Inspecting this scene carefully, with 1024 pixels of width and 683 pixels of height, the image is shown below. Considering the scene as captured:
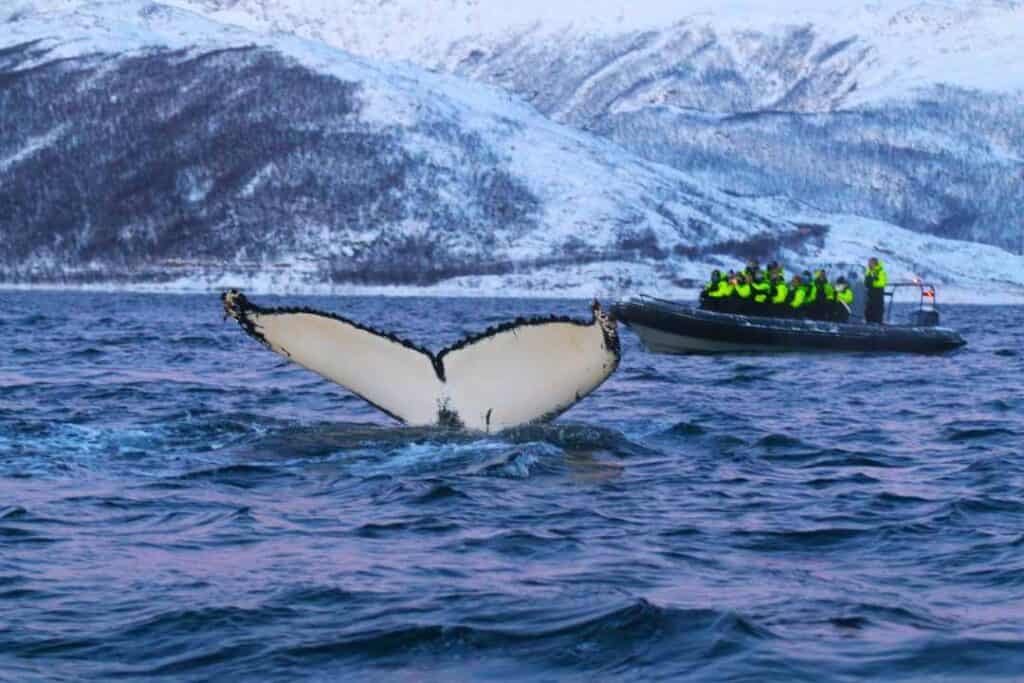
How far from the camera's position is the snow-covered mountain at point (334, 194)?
158m

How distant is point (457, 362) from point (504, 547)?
2563 millimetres

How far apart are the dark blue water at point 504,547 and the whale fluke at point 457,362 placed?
55cm

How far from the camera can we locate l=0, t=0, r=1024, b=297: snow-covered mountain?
15788cm

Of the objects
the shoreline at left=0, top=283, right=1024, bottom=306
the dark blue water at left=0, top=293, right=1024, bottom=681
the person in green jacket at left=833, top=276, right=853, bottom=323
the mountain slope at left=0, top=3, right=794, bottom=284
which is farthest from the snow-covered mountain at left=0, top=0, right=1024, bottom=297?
the dark blue water at left=0, top=293, right=1024, bottom=681

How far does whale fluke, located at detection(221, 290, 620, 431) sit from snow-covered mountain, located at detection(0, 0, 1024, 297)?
458 feet

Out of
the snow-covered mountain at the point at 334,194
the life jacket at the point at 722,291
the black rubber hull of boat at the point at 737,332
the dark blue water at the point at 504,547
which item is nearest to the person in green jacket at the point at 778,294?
the life jacket at the point at 722,291

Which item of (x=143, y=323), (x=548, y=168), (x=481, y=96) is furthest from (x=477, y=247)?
(x=143, y=323)

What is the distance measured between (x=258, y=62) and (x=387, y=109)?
20364mm

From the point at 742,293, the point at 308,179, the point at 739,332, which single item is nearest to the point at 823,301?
the point at 742,293

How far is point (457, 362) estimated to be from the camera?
42.4 feet

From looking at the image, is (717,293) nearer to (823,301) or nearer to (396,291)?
(823,301)

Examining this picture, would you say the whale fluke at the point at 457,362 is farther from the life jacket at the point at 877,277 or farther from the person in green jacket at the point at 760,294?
the life jacket at the point at 877,277

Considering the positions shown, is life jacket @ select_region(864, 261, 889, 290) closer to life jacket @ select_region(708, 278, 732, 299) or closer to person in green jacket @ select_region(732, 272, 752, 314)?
person in green jacket @ select_region(732, 272, 752, 314)

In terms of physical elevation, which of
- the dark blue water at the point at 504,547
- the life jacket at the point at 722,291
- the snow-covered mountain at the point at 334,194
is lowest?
the dark blue water at the point at 504,547
